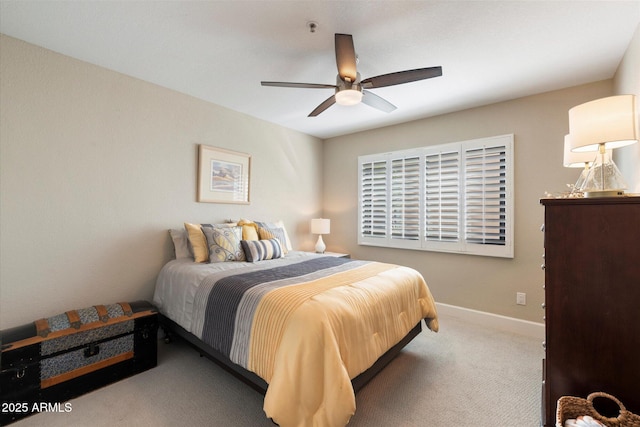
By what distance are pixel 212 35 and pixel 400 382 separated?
3.02 metres

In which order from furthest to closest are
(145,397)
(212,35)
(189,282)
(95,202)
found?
1. (95,202)
2. (189,282)
3. (212,35)
4. (145,397)

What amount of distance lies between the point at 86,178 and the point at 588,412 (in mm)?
3726

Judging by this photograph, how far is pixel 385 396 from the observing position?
77.2 inches

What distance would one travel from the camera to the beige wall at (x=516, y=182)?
288cm

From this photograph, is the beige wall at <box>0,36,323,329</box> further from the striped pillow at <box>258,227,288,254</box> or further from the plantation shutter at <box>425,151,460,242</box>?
the plantation shutter at <box>425,151,460,242</box>

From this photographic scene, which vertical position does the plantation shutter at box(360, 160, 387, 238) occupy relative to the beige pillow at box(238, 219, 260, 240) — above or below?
above

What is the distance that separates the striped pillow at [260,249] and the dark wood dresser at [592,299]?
7.72 feet

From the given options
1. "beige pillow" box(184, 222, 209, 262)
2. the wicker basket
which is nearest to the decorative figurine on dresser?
"beige pillow" box(184, 222, 209, 262)

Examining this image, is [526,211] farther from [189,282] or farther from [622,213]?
[189,282]

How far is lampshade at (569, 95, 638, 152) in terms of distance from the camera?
1.42 metres

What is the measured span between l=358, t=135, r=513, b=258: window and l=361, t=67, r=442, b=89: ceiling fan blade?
1762 mm

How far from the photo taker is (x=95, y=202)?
2.53 m

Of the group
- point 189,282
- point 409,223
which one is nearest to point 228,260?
point 189,282

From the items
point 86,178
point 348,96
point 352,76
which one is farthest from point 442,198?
point 86,178
